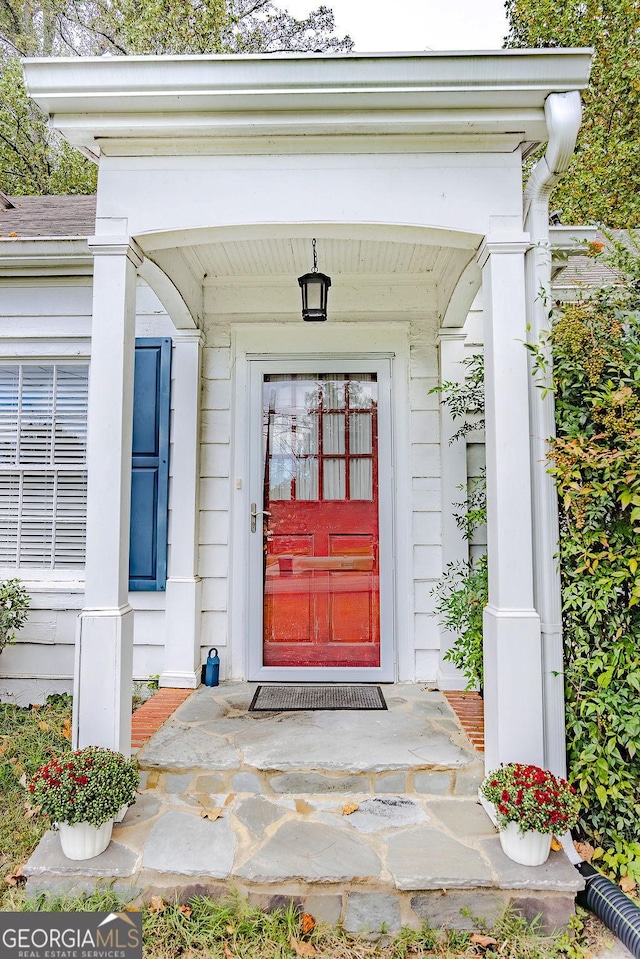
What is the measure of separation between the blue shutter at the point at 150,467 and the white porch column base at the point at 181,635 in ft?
0.44

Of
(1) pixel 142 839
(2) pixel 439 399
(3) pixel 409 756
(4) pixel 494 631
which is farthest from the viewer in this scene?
(2) pixel 439 399

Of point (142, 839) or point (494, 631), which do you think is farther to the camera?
point (494, 631)

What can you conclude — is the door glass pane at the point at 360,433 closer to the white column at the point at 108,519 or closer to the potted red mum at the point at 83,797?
the white column at the point at 108,519

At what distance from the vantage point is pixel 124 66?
2102 millimetres

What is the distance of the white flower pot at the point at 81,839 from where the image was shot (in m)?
1.92

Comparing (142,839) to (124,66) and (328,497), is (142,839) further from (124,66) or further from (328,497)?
(124,66)

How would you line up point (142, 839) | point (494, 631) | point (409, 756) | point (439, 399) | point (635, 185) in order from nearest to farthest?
point (142, 839) → point (494, 631) → point (409, 756) → point (439, 399) → point (635, 185)

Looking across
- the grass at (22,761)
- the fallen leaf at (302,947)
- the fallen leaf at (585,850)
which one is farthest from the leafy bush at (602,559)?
the grass at (22,761)

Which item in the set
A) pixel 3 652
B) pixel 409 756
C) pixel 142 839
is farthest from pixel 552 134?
pixel 3 652

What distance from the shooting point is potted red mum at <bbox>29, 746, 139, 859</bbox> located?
1887 mm

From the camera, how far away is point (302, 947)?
1749mm

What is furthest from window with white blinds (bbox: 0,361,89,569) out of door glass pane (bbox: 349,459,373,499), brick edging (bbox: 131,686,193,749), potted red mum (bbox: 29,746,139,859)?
potted red mum (bbox: 29,746,139,859)

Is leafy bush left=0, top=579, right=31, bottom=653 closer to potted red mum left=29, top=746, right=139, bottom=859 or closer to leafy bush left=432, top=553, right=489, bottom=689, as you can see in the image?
potted red mum left=29, top=746, right=139, bottom=859

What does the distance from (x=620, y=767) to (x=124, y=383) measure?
7.93 ft
